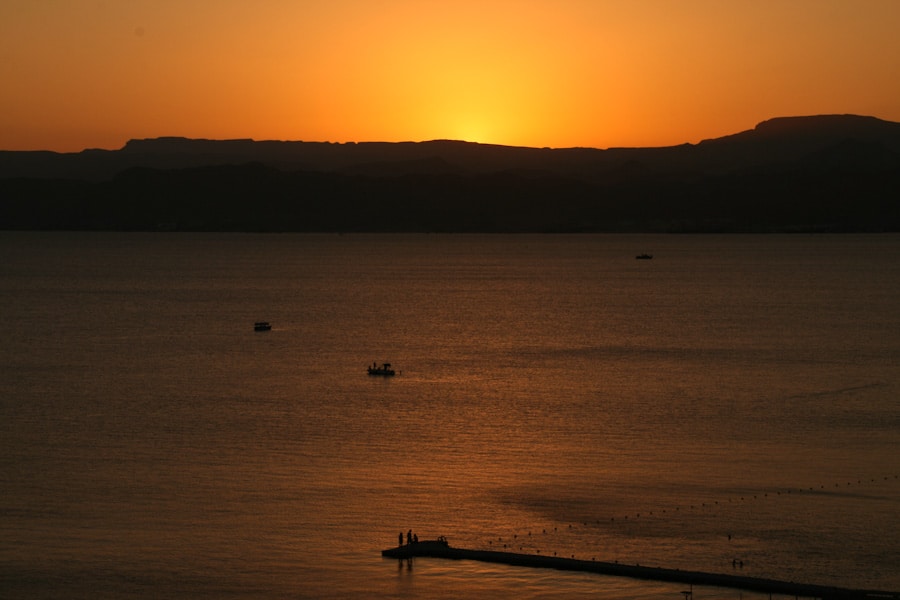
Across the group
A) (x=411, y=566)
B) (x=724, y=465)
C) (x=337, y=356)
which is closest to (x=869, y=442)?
(x=724, y=465)

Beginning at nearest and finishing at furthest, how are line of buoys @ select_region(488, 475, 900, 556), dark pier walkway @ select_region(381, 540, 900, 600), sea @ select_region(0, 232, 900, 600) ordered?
1. dark pier walkway @ select_region(381, 540, 900, 600)
2. sea @ select_region(0, 232, 900, 600)
3. line of buoys @ select_region(488, 475, 900, 556)

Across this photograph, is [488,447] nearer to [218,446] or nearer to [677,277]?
[218,446]

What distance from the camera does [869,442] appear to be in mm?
44688

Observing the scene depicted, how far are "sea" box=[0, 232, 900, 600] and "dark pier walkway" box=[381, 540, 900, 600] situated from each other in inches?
15.8

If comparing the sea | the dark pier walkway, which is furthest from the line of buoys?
the dark pier walkway

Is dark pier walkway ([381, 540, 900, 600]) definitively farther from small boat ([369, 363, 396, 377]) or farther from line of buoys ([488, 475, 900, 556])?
small boat ([369, 363, 396, 377])

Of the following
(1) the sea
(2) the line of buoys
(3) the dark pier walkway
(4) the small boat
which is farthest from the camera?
(4) the small boat

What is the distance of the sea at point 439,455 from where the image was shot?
31.0m

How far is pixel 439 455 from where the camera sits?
42719 millimetres

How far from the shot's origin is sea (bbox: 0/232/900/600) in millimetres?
31031

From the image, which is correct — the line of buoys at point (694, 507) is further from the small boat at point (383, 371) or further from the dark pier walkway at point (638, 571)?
the small boat at point (383, 371)

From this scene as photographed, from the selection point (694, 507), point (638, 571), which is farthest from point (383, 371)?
point (638, 571)

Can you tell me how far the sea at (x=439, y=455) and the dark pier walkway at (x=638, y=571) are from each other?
40 cm

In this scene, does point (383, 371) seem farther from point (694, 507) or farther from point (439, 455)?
point (694, 507)
